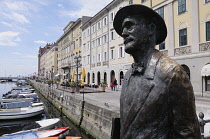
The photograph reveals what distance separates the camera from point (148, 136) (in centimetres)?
128

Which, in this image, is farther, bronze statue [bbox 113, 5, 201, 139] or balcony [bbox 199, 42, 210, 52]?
balcony [bbox 199, 42, 210, 52]

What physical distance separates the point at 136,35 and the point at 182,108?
689 mm

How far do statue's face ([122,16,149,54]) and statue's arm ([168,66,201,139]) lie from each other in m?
0.38

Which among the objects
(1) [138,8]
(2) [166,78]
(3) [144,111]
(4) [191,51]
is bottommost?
(3) [144,111]

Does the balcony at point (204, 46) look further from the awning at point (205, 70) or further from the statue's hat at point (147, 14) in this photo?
the statue's hat at point (147, 14)

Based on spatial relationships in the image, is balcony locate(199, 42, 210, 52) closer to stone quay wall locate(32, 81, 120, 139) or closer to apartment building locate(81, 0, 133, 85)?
apartment building locate(81, 0, 133, 85)

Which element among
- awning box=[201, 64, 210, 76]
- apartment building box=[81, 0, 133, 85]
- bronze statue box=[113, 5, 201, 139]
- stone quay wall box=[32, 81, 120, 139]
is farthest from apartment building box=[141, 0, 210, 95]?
bronze statue box=[113, 5, 201, 139]

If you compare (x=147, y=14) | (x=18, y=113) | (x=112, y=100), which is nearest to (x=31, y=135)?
(x=112, y=100)

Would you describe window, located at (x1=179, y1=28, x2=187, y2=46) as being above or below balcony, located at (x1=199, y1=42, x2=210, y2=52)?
above

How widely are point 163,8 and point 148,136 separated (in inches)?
746

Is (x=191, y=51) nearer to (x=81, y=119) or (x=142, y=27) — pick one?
(x=81, y=119)

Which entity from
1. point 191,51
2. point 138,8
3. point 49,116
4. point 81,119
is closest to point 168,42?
point 191,51

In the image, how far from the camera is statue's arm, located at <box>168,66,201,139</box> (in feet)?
3.88

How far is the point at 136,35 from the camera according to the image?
1.46m
